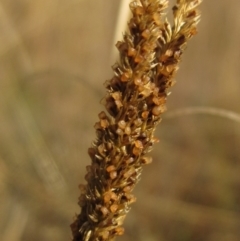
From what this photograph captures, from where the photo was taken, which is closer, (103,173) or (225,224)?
(103,173)

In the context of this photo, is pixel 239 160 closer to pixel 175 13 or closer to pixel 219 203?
pixel 219 203

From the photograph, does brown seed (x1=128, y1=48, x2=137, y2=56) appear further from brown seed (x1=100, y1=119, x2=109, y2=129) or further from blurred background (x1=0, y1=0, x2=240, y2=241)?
blurred background (x1=0, y1=0, x2=240, y2=241)

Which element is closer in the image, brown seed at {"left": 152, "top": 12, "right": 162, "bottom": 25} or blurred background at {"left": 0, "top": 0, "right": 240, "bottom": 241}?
brown seed at {"left": 152, "top": 12, "right": 162, "bottom": 25}

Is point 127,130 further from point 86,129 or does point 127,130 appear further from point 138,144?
point 86,129

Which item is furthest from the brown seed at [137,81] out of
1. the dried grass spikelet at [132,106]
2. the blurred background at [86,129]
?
the blurred background at [86,129]

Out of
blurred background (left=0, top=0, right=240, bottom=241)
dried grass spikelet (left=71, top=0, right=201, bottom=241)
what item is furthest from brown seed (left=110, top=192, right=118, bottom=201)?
blurred background (left=0, top=0, right=240, bottom=241)

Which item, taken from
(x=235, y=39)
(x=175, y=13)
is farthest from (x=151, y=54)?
(x=235, y=39)
